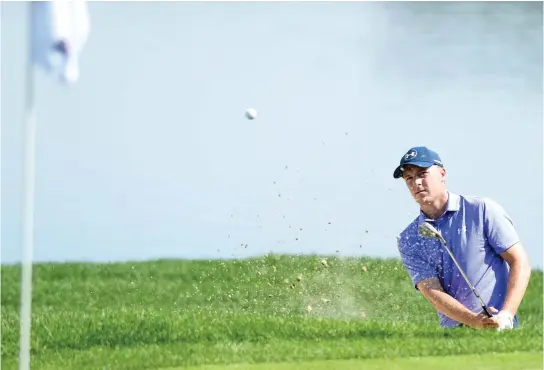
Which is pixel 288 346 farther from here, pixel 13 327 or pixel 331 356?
pixel 13 327

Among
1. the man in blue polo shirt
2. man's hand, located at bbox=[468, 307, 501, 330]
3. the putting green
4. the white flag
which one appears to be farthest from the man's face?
the white flag

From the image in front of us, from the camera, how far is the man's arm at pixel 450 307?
473 cm

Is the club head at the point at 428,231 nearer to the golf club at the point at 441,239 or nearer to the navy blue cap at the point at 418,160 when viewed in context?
the golf club at the point at 441,239

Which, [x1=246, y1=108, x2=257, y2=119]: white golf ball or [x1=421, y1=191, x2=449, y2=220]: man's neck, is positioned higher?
[x1=246, y1=108, x2=257, y2=119]: white golf ball

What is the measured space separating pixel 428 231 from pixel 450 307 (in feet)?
1.20

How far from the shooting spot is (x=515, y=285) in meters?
4.61

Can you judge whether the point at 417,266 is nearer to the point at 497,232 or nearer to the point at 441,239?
the point at 441,239

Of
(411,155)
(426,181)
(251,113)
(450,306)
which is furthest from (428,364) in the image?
(251,113)

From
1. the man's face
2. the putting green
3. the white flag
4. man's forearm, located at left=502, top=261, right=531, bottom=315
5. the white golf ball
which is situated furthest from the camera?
the white golf ball

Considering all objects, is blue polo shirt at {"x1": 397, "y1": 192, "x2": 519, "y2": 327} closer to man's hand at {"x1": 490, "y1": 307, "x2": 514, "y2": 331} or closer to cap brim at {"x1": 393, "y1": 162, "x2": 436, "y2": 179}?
man's hand at {"x1": 490, "y1": 307, "x2": 514, "y2": 331}

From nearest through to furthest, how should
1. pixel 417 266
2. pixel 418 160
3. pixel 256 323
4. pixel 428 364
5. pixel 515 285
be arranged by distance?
pixel 428 364
pixel 515 285
pixel 418 160
pixel 417 266
pixel 256 323

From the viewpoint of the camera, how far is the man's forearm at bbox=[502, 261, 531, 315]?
462 centimetres

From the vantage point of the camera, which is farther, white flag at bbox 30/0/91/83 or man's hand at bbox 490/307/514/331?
man's hand at bbox 490/307/514/331

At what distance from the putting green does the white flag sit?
1.56m
